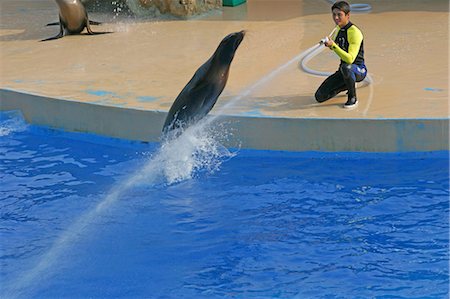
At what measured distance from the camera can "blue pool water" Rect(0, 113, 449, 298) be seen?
401 cm

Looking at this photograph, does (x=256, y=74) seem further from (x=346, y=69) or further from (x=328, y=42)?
(x=328, y=42)

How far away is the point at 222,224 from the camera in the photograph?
467 cm

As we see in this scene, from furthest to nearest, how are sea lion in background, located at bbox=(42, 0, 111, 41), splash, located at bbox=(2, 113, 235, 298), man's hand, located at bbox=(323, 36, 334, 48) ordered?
sea lion in background, located at bbox=(42, 0, 111, 41) → man's hand, located at bbox=(323, 36, 334, 48) → splash, located at bbox=(2, 113, 235, 298)

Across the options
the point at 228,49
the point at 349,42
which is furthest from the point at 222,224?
the point at 349,42

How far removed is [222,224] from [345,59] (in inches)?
62.4

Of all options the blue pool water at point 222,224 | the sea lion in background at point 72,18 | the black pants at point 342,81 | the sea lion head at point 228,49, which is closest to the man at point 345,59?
the black pants at point 342,81

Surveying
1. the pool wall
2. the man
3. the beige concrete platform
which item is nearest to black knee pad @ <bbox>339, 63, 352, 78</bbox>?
the man

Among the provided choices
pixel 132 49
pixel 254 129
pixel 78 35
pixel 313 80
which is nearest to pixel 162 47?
pixel 132 49

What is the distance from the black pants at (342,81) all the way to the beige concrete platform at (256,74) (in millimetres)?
75

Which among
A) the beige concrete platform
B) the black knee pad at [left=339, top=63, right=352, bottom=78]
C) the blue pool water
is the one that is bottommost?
the blue pool water

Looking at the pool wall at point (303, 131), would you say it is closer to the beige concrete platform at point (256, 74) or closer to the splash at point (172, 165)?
the beige concrete platform at point (256, 74)

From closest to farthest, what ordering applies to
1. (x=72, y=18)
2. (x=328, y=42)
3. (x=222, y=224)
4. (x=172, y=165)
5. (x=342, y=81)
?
(x=222, y=224), (x=328, y=42), (x=172, y=165), (x=342, y=81), (x=72, y=18)

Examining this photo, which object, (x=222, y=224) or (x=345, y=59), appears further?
(x=345, y=59)

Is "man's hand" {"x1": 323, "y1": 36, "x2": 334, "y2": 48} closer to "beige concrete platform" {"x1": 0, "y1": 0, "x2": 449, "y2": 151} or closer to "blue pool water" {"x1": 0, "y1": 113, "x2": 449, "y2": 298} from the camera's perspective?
"beige concrete platform" {"x1": 0, "y1": 0, "x2": 449, "y2": 151}
